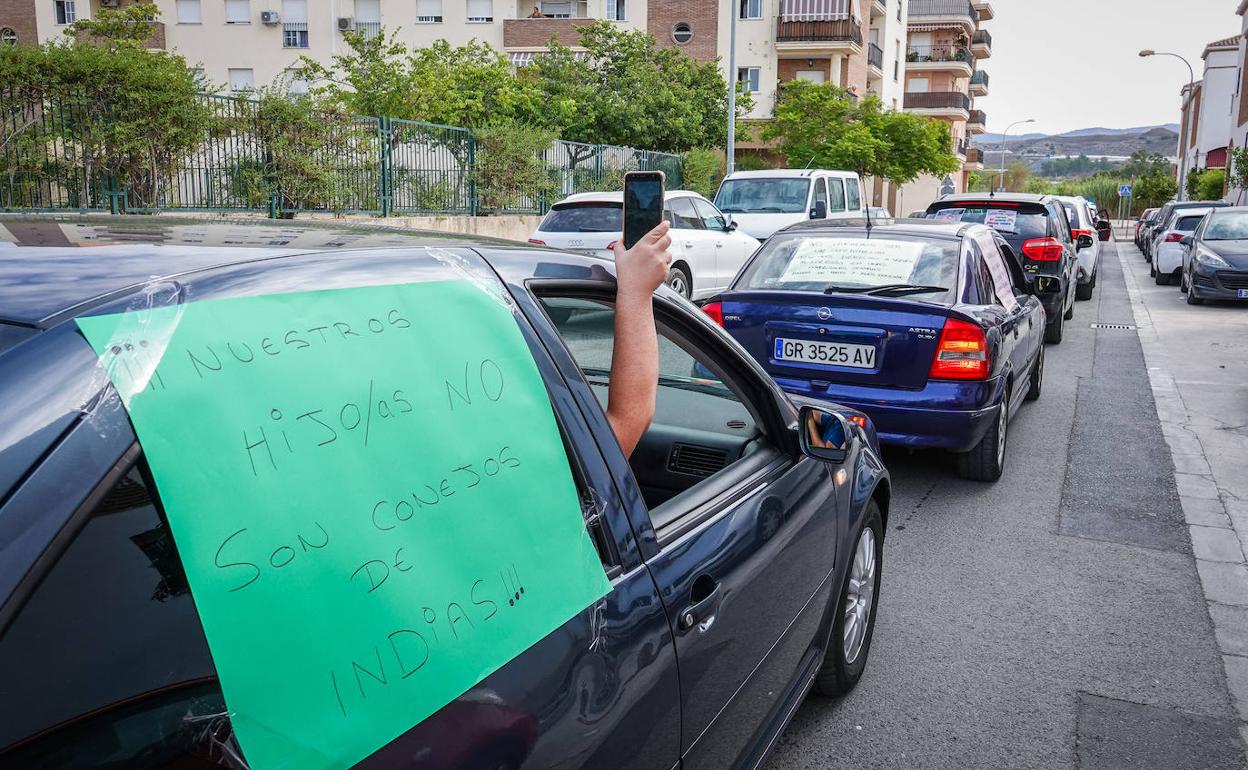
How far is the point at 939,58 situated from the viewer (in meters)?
70.9

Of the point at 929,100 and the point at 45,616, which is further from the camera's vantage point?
the point at 929,100

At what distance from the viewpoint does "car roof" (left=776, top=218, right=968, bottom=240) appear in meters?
6.64

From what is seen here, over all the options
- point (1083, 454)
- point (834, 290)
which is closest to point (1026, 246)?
point (1083, 454)

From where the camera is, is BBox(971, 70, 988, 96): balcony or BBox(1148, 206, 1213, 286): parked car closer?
BBox(1148, 206, 1213, 286): parked car

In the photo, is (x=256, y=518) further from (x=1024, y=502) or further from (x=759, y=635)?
(x=1024, y=502)

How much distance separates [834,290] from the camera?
612 cm

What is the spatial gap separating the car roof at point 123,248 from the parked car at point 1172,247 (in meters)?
21.7

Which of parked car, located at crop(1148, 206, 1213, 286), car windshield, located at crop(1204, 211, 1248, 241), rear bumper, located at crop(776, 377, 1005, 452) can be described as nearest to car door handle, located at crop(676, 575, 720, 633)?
rear bumper, located at crop(776, 377, 1005, 452)

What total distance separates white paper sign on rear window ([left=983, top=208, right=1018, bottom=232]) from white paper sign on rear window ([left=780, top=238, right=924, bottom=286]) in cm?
729

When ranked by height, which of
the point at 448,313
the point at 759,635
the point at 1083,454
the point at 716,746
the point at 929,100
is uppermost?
the point at 929,100

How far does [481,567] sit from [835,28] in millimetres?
46542

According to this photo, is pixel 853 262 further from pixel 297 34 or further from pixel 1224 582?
pixel 297 34

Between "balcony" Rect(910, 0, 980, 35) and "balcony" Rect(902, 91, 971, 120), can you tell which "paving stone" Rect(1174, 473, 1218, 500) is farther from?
"balcony" Rect(910, 0, 980, 35)

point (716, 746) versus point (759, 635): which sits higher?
point (759, 635)
